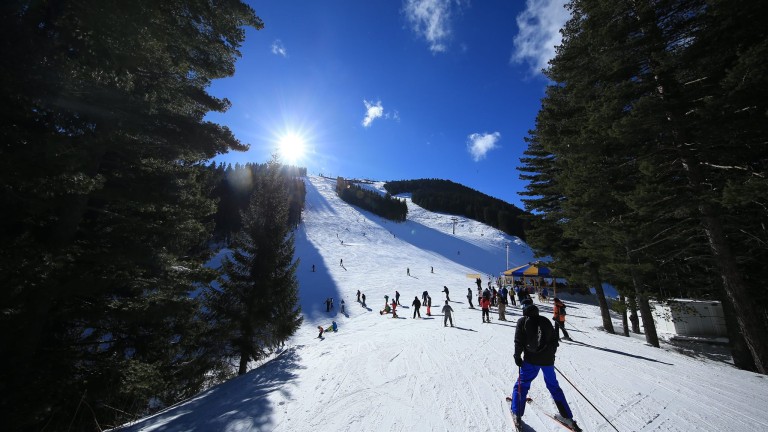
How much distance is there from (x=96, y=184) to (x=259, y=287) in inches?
337

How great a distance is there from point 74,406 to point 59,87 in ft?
19.3

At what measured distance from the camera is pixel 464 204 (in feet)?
403

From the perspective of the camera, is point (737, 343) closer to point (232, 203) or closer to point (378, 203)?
point (232, 203)

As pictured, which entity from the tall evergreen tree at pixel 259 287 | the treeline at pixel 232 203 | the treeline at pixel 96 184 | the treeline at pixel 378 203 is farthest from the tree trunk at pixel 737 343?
the treeline at pixel 378 203

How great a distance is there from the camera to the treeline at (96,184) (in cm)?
413

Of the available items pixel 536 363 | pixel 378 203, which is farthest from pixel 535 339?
pixel 378 203

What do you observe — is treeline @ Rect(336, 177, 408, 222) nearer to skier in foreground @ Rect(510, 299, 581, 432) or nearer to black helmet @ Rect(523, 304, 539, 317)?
black helmet @ Rect(523, 304, 539, 317)

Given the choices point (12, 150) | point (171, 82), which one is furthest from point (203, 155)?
point (12, 150)

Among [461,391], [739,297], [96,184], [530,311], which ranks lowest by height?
[461,391]

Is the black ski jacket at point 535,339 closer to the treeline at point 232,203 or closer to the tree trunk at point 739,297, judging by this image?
the tree trunk at point 739,297

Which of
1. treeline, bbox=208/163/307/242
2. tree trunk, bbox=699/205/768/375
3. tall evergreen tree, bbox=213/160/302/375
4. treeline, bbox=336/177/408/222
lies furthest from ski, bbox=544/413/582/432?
treeline, bbox=336/177/408/222

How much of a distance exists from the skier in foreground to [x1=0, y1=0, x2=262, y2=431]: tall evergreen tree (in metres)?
6.86

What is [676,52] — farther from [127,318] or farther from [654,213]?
[127,318]

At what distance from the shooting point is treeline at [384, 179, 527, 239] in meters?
97.2
